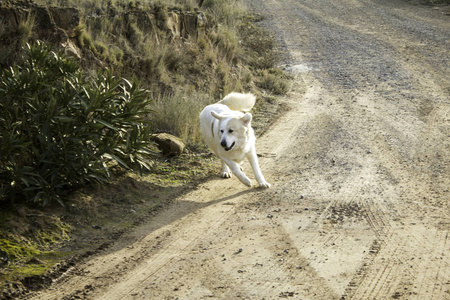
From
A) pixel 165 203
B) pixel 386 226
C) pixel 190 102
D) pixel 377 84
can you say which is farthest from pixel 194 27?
pixel 386 226

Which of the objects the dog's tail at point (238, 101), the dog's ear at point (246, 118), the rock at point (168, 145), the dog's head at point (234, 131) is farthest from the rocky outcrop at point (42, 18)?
the dog's ear at point (246, 118)

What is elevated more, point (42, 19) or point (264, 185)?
point (42, 19)

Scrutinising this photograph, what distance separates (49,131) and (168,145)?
2.71 meters

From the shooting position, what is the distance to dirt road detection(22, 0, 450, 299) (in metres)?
4.90

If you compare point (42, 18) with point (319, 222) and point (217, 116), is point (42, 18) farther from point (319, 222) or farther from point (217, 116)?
point (319, 222)

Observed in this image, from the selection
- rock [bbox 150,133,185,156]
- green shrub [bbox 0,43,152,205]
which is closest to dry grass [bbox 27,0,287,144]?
rock [bbox 150,133,185,156]

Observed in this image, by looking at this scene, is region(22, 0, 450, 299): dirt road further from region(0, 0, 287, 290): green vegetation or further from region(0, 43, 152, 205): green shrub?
region(0, 43, 152, 205): green shrub

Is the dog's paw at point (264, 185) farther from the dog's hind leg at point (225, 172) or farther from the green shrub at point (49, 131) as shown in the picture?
the green shrub at point (49, 131)

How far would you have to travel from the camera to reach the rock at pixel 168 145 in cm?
891

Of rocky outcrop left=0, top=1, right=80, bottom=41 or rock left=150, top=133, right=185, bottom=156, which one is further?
rocky outcrop left=0, top=1, right=80, bottom=41

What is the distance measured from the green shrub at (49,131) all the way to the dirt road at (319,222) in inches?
47.0

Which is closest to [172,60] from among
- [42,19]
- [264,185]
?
[42,19]

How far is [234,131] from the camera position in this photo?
7.53 m

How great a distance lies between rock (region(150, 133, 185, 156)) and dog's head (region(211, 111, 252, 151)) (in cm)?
144
